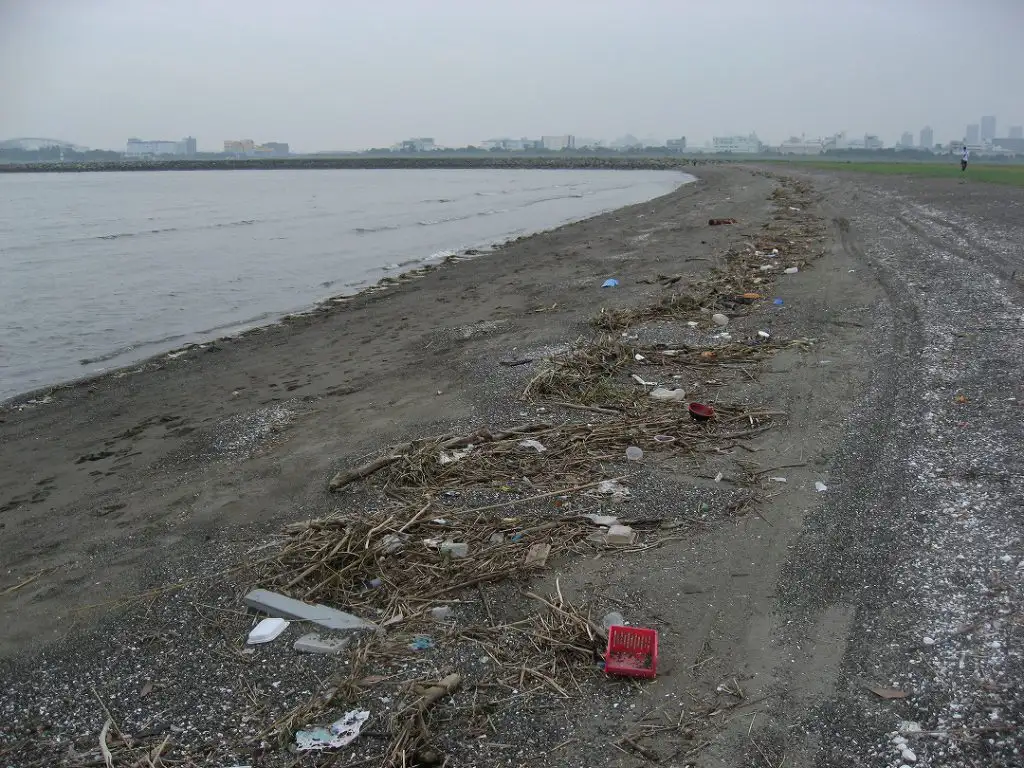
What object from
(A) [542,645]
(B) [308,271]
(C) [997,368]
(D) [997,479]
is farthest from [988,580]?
(B) [308,271]

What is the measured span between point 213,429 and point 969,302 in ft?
32.4

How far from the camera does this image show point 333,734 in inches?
129

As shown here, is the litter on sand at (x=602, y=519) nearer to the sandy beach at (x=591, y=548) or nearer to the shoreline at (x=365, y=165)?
the sandy beach at (x=591, y=548)

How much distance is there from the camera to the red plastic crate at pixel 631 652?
136 inches

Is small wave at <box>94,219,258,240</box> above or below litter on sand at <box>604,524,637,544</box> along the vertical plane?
above

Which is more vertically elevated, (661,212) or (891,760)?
(661,212)

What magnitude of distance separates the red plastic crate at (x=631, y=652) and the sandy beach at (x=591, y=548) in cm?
7

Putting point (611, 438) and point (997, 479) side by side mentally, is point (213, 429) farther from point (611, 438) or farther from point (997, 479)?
point (997, 479)

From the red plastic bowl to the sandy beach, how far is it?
0.18m

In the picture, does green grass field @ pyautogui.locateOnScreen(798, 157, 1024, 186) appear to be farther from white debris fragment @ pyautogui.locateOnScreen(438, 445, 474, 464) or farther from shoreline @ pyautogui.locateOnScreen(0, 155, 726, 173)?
shoreline @ pyautogui.locateOnScreen(0, 155, 726, 173)

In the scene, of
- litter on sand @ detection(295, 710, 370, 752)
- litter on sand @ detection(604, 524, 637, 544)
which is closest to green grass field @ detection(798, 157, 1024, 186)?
litter on sand @ detection(604, 524, 637, 544)

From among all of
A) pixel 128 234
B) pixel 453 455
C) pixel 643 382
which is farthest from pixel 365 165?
pixel 453 455

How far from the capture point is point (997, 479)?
4.98m

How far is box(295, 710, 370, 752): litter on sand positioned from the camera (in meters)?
3.22
